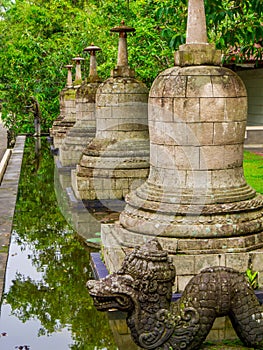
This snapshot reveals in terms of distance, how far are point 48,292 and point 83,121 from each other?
10.0 metres

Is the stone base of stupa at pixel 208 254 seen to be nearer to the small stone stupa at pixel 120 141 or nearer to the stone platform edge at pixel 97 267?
the stone platform edge at pixel 97 267

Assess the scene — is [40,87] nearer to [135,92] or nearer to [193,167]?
[135,92]

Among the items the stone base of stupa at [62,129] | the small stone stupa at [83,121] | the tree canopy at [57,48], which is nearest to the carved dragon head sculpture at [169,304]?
the small stone stupa at [83,121]

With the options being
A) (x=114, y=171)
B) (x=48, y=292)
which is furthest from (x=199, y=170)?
(x=114, y=171)

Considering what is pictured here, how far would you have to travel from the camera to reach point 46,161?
71.1ft

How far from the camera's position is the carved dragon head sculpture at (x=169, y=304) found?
5.47m

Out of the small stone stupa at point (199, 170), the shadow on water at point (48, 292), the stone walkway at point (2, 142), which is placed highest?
the small stone stupa at point (199, 170)

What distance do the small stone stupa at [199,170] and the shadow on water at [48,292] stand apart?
1.04 m

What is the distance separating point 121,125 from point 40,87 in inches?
572

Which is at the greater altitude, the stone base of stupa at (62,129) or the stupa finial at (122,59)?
the stupa finial at (122,59)

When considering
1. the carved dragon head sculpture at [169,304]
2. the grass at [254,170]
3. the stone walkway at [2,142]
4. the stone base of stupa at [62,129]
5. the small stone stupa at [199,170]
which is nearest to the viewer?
the carved dragon head sculpture at [169,304]

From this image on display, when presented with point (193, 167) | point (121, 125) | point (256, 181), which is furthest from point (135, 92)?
point (193, 167)

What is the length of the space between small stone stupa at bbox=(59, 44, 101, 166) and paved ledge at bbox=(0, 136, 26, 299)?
5.33 feet

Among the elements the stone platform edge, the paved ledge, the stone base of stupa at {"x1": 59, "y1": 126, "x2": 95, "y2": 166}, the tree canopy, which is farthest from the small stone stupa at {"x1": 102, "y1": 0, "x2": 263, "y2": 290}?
the tree canopy
